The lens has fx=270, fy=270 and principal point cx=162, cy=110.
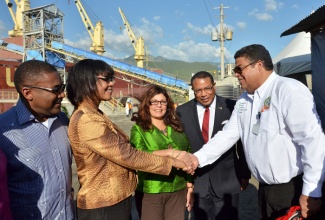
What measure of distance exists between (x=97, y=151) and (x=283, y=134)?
1491mm

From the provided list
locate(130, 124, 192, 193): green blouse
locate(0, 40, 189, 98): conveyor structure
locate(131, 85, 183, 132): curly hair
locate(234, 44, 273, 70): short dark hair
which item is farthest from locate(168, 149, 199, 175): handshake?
locate(0, 40, 189, 98): conveyor structure

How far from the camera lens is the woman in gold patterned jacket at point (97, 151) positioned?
77.4 inches

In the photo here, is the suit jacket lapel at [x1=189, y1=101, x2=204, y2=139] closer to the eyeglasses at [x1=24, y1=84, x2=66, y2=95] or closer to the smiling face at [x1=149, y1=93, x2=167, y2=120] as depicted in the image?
the smiling face at [x1=149, y1=93, x2=167, y2=120]

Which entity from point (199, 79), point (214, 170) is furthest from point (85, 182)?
point (199, 79)

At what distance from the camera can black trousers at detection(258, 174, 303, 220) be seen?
7.56 feet

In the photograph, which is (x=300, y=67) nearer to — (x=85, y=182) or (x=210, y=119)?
(x=210, y=119)

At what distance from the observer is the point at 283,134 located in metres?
2.22

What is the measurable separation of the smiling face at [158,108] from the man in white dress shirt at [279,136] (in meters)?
0.80

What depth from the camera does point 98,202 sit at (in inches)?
80.4

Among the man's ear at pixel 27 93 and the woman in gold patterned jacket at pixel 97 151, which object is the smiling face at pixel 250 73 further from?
the man's ear at pixel 27 93

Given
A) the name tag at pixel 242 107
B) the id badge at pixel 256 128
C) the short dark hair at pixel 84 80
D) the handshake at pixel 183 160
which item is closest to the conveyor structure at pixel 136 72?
the name tag at pixel 242 107

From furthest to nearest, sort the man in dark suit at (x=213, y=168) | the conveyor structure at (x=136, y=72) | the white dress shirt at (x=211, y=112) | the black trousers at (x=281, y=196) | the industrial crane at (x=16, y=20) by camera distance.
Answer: the industrial crane at (x=16, y=20) < the conveyor structure at (x=136, y=72) < the white dress shirt at (x=211, y=112) < the man in dark suit at (x=213, y=168) < the black trousers at (x=281, y=196)

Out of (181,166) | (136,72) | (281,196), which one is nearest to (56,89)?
(181,166)

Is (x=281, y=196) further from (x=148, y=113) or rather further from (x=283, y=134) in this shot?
(x=148, y=113)
